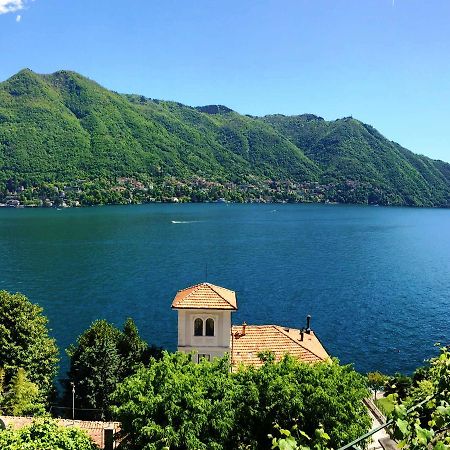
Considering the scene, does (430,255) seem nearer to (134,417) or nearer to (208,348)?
(208,348)

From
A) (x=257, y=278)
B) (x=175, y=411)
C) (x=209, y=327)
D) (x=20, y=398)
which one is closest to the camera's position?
(x=175, y=411)

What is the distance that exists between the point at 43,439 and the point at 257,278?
220 feet

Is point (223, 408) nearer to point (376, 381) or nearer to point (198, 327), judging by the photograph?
point (198, 327)

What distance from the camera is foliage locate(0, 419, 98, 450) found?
17.3m

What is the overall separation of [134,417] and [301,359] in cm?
1402

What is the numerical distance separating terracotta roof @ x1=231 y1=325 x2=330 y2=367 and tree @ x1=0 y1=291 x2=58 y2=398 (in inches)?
535

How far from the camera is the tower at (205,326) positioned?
30.5m

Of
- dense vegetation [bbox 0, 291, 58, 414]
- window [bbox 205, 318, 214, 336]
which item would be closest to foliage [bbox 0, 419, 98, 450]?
dense vegetation [bbox 0, 291, 58, 414]

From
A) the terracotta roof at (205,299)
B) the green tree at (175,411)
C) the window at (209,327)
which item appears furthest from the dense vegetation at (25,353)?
the green tree at (175,411)

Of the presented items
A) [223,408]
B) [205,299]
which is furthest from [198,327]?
[223,408]

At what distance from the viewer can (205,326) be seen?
3089 centimetres

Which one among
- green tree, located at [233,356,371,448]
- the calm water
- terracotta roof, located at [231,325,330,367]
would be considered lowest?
the calm water

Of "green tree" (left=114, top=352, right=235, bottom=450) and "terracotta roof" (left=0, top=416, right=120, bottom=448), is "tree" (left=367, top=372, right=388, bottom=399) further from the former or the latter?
"green tree" (left=114, top=352, right=235, bottom=450)

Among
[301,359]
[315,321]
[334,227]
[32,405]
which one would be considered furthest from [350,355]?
[334,227]
